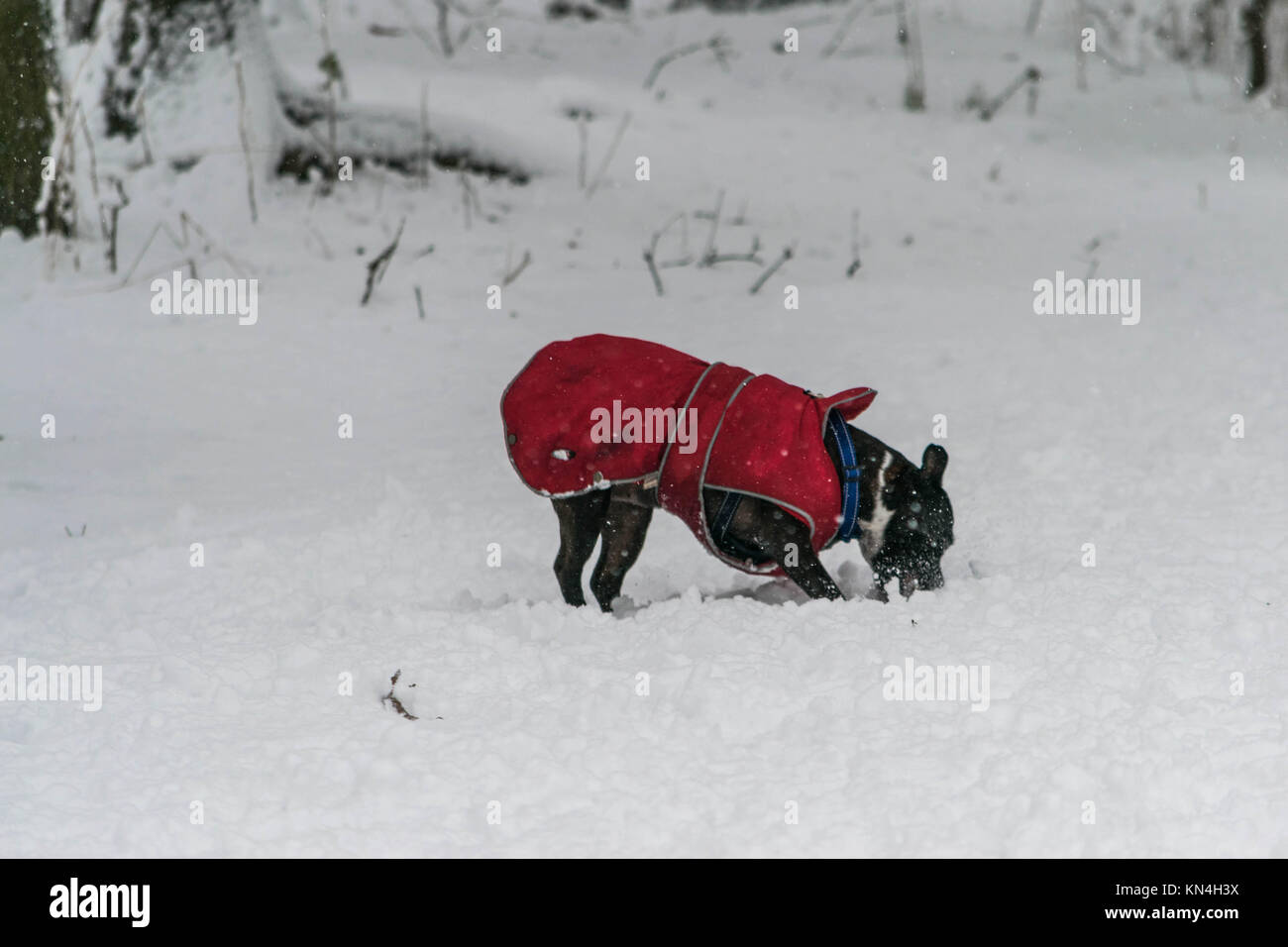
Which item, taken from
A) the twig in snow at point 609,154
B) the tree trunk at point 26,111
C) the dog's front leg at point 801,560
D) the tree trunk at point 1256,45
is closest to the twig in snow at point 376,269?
the tree trunk at point 26,111

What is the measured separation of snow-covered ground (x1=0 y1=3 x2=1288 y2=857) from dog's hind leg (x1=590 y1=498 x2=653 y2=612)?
326mm

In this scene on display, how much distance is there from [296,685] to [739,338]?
194 inches

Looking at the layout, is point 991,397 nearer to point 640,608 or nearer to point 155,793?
point 640,608

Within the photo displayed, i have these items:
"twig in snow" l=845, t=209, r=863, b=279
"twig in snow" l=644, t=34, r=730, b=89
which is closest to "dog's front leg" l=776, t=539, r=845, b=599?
"twig in snow" l=845, t=209, r=863, b=279

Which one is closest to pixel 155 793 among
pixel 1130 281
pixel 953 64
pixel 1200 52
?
pixel 1130 281

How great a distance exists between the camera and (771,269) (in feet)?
28.9

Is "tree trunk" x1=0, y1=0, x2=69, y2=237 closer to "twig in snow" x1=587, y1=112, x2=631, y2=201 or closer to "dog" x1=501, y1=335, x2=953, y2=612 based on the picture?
"twig in snow" x1=587, y1=112, x2=631, y2=201

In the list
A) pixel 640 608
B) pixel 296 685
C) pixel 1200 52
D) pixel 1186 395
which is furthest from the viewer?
pixel 1200 52

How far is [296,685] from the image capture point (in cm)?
407

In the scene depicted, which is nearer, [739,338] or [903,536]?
[903,536]

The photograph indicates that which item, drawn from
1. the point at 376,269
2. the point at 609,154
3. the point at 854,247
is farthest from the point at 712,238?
the point at 376,269

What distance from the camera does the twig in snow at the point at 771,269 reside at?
29.1ft

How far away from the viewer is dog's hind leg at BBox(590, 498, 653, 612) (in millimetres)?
4914

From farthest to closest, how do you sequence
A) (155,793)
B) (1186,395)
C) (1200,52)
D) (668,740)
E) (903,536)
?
(1200,52)
(1186,395)
(903,536)
(668,740)
(155,793)
